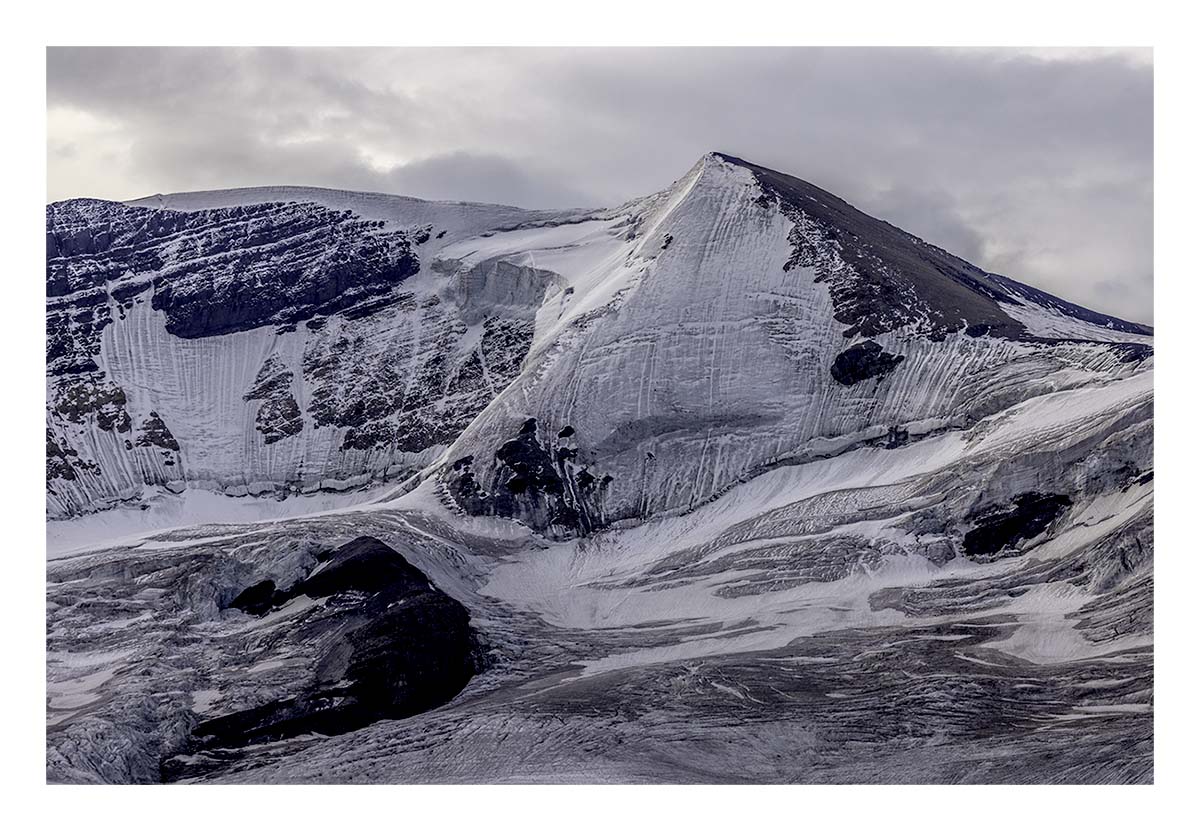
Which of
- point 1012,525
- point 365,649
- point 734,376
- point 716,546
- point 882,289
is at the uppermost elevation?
point 882,289

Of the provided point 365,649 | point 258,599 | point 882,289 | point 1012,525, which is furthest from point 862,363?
point 365,649

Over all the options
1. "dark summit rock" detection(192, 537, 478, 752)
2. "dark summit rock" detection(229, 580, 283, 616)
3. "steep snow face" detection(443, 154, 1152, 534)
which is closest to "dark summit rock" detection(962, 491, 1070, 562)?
"steep snow face" detection(443, 154, 1152, 534)

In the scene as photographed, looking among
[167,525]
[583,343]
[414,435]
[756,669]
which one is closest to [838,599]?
[756,669]

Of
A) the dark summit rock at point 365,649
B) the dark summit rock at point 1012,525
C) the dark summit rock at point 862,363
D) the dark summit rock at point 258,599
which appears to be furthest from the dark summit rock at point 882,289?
the dark summit rock at point 258,599

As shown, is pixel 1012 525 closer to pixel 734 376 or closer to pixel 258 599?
pixel 734 376

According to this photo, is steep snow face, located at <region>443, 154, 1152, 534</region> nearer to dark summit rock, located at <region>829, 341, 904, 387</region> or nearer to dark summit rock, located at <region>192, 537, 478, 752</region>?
dark summit rock, located at <region>829, 341, 904, 387</region>

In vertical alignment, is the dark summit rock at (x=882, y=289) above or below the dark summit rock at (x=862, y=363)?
above

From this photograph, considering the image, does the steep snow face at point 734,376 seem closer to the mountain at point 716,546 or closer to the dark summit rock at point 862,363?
the dark summit rock at point 862,363
